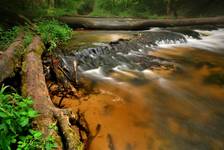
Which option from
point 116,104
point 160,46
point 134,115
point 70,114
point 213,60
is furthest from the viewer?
point 160,46

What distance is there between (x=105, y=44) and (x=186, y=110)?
461 cm

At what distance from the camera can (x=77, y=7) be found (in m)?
21.0

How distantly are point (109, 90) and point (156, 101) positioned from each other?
1.06 metres

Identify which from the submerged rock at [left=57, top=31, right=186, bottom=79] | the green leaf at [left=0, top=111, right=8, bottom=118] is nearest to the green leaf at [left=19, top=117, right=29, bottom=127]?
the green leaf at [left=0, top=111, right=8, bottom=118]

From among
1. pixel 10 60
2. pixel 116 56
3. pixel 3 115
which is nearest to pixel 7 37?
pixel 10 60

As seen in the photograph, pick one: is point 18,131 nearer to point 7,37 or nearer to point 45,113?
point 45,113

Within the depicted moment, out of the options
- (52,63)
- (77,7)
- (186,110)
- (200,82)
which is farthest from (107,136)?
(77,7)

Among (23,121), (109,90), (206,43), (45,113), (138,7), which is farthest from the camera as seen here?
(138,7)

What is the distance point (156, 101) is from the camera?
5.31m

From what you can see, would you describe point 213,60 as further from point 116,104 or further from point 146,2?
point 146,2

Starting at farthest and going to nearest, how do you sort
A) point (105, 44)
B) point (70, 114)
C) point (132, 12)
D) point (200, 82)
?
point (132, 12)
point (105, 44)
point (200, 82)
point (70, 114)

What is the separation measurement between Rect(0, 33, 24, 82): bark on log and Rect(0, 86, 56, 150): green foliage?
5.70 ft

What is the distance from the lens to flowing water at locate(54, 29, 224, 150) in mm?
4059

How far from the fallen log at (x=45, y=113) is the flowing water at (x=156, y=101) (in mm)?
641
